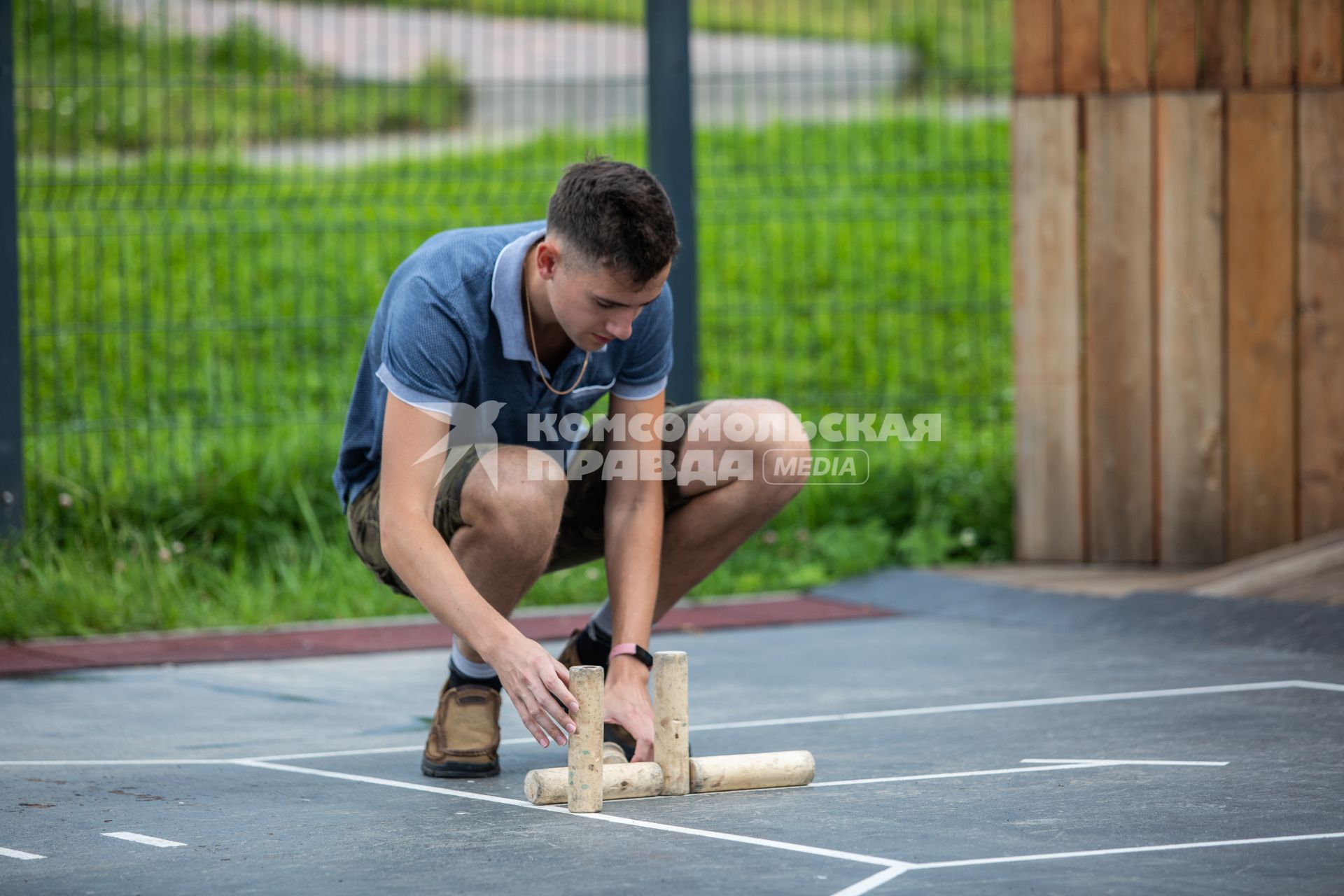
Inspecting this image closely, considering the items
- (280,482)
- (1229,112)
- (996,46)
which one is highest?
(996,46)

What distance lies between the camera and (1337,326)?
5324mm

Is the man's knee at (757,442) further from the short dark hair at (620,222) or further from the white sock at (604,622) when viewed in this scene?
the short dark hair at (620,222)

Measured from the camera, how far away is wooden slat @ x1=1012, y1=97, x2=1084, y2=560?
5.51 meters

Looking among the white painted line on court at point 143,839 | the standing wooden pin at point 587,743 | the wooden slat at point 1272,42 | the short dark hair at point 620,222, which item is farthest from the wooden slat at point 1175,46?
the white painted line on court at point 143,839

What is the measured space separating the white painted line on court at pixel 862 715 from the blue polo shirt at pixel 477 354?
1.84ft

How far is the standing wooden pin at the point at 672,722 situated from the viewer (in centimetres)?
279

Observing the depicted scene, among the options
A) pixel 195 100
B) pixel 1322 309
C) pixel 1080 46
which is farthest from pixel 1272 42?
pixel 195 100

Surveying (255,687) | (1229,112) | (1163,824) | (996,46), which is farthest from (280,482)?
(996,46)

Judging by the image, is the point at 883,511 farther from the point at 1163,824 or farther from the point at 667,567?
the point at 1163,824

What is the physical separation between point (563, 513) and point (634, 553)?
0.37m

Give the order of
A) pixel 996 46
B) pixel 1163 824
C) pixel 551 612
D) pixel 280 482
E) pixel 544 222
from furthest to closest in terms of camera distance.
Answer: pixel 996 46 → pixel 280 482 → pixel 551 612 → pixel 544 222 → pixel 1163 824

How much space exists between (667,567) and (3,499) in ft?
9.06

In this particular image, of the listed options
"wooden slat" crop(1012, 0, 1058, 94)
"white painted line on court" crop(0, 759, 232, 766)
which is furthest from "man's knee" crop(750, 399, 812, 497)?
"wooden slat" crop(1012, 0, 1058, 94)

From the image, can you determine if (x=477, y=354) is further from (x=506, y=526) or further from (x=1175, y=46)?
(x=1175, y=46)
